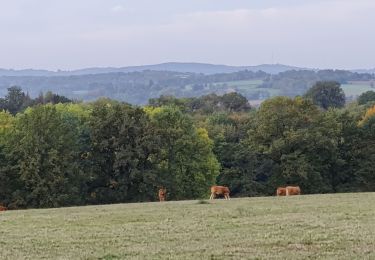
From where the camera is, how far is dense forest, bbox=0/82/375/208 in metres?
57.4

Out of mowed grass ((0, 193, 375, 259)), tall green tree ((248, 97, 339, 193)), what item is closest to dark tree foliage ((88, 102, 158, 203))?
tall green tree ((248, 97, 339, 193))

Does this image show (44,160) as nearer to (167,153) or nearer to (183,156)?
(167,153)

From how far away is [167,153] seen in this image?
66.3 metres

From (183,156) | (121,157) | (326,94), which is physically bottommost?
(326,94)

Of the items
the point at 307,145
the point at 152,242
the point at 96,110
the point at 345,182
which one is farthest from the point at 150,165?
the point at 152,242

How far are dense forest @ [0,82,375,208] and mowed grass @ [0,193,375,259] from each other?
33.0 meters

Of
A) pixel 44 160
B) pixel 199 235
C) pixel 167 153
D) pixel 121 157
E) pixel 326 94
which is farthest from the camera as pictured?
pixel 326 94

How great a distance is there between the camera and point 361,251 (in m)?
14.7

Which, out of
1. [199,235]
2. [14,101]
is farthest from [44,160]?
[14,101]

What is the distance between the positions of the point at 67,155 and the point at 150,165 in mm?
8549

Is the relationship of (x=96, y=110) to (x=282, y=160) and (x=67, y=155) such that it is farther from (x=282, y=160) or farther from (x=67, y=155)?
(x=282, y=160)

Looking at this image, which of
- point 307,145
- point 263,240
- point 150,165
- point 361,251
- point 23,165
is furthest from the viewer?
point 307,145

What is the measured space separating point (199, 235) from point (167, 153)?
48.5 meters

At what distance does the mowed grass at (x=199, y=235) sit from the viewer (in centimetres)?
1488
